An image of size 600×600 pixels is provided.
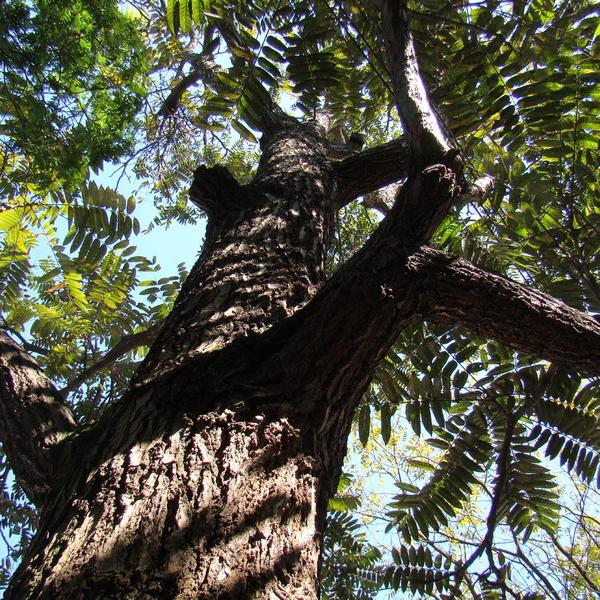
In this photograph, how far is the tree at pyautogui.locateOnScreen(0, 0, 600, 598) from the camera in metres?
1.13

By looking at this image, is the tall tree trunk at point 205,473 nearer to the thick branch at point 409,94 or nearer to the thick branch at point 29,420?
the thick branch at point 29,420

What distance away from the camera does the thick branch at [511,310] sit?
1.51 meters

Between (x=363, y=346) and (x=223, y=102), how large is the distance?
1.98 metres

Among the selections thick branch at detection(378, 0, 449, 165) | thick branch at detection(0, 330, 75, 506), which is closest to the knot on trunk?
thick branch at detection(378, 0, 449, 165)

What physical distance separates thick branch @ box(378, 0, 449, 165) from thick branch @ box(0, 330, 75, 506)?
4.69 ft

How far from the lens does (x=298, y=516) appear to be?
4.07ft

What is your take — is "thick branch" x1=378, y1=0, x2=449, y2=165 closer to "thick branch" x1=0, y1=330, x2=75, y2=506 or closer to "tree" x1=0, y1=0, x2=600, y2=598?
"tree" x1=0, y1=0, x2=600, y2=598

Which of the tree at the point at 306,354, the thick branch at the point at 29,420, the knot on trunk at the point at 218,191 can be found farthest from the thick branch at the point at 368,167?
the thick branch at the point at 29,420

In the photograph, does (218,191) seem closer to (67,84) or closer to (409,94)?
(409,94)

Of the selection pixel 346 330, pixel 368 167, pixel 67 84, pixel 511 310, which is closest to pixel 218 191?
pixel 368 167

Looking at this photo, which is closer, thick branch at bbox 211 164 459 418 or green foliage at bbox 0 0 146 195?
thick branch at bbox 211 164 459 418

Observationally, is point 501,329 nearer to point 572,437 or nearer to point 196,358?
point 196,358

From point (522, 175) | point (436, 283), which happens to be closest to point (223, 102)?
point (522, 175)

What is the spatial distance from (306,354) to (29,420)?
3.05 feet
